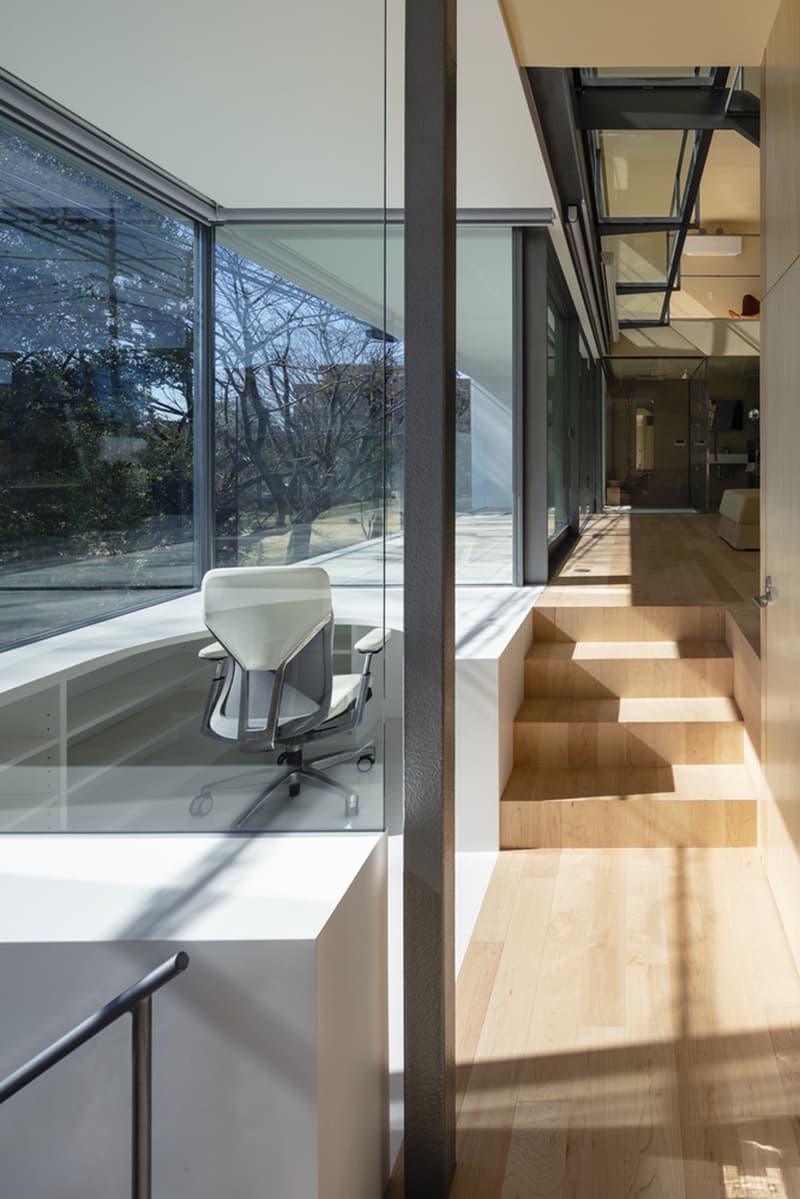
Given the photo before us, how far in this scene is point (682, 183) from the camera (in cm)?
625

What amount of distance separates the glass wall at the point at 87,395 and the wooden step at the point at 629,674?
11.1ft

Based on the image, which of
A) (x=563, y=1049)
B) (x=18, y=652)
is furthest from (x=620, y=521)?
(x=18, y=652)

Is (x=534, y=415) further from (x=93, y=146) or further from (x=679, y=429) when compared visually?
(x=679, y=429)

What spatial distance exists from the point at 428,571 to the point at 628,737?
2903 millimetres

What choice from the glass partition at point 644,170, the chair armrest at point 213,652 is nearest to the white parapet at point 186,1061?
the chair armrest at point 213,652

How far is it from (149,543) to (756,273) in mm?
14115

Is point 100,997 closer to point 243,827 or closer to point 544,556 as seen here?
point 243,827

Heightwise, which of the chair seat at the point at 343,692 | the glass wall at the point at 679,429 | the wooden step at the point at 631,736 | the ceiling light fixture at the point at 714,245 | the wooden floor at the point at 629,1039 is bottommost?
the wooden floor at the point at 629,1039

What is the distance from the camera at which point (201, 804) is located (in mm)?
2102

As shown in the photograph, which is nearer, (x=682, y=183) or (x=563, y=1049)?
(x=563, y=1049)

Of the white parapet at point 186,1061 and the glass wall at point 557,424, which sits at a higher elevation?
the glass wall at point 557,424

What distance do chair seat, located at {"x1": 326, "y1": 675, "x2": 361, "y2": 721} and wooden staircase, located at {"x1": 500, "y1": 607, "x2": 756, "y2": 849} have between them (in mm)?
2165

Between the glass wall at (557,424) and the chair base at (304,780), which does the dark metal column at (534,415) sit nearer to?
the glass wall at (557,424)

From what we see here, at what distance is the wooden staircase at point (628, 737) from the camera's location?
4.26 m
